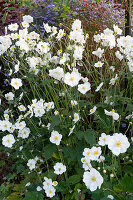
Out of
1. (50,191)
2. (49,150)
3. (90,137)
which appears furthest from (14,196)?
(90,137)

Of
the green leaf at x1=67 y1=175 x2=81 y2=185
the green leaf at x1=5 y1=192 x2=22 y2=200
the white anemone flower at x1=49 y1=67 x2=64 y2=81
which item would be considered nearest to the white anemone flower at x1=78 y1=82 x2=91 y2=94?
the white anemone flower at x1=49 y1=67 x2=64 y2=81

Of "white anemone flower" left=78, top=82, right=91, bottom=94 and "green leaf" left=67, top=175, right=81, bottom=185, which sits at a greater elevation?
"white anemone flower" left=78, top=82, right=91, bottom=94

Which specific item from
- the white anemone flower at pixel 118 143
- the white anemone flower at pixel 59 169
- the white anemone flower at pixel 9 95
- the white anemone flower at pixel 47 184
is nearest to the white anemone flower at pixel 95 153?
the white anemone flower at pixel 118 143

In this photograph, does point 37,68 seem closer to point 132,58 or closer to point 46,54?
point 46,54

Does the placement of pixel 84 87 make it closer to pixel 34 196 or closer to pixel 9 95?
pixel 9 95

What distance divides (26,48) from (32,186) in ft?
4.09

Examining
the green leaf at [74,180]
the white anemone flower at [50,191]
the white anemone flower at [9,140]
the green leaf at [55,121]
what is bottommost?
the white anemone flower at [50,191]

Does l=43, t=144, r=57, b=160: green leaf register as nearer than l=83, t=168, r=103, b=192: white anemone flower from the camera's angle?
No

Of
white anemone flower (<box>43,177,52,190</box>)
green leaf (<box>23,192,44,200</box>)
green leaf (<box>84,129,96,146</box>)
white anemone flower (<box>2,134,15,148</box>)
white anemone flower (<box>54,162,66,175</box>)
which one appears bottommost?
green leaf (<box>23,192,44,200</box>)

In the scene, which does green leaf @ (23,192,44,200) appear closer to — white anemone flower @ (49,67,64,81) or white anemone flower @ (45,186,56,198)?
white anemone flower @ (45,186,56,198)

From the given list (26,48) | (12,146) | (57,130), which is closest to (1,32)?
(26,48)

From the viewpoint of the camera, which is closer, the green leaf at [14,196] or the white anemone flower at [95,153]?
the white anemone flower at [95,153]

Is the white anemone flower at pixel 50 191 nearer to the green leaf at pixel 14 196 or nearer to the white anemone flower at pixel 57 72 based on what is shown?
the green leaf at pixel 14 196

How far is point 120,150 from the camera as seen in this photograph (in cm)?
116
